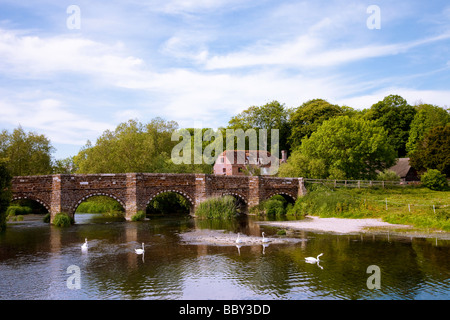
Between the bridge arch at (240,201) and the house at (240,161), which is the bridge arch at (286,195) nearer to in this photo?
the bridge arch at (240,201)

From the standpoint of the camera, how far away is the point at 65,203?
36.8m

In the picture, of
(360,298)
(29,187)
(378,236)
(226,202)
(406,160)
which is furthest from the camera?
(406,160)

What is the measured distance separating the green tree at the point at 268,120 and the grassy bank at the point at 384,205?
38.9 meters

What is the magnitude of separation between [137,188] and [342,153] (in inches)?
1066

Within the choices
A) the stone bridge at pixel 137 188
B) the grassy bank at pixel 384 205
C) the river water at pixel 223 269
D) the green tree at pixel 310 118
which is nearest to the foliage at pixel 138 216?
the stone bridge at pixel 137 188

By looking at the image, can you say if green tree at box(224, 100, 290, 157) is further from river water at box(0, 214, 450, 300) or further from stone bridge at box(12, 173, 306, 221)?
river water at box(0, 214, 450, 300)

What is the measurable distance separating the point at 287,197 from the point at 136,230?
23367 mm

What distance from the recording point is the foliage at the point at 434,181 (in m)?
50.8

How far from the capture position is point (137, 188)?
128ft

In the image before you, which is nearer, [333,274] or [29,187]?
[333,274]

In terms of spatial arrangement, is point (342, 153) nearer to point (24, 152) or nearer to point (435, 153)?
point (435, 153)

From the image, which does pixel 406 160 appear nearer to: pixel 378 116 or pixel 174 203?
pixel 378 116

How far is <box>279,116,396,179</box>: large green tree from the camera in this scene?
164ft
